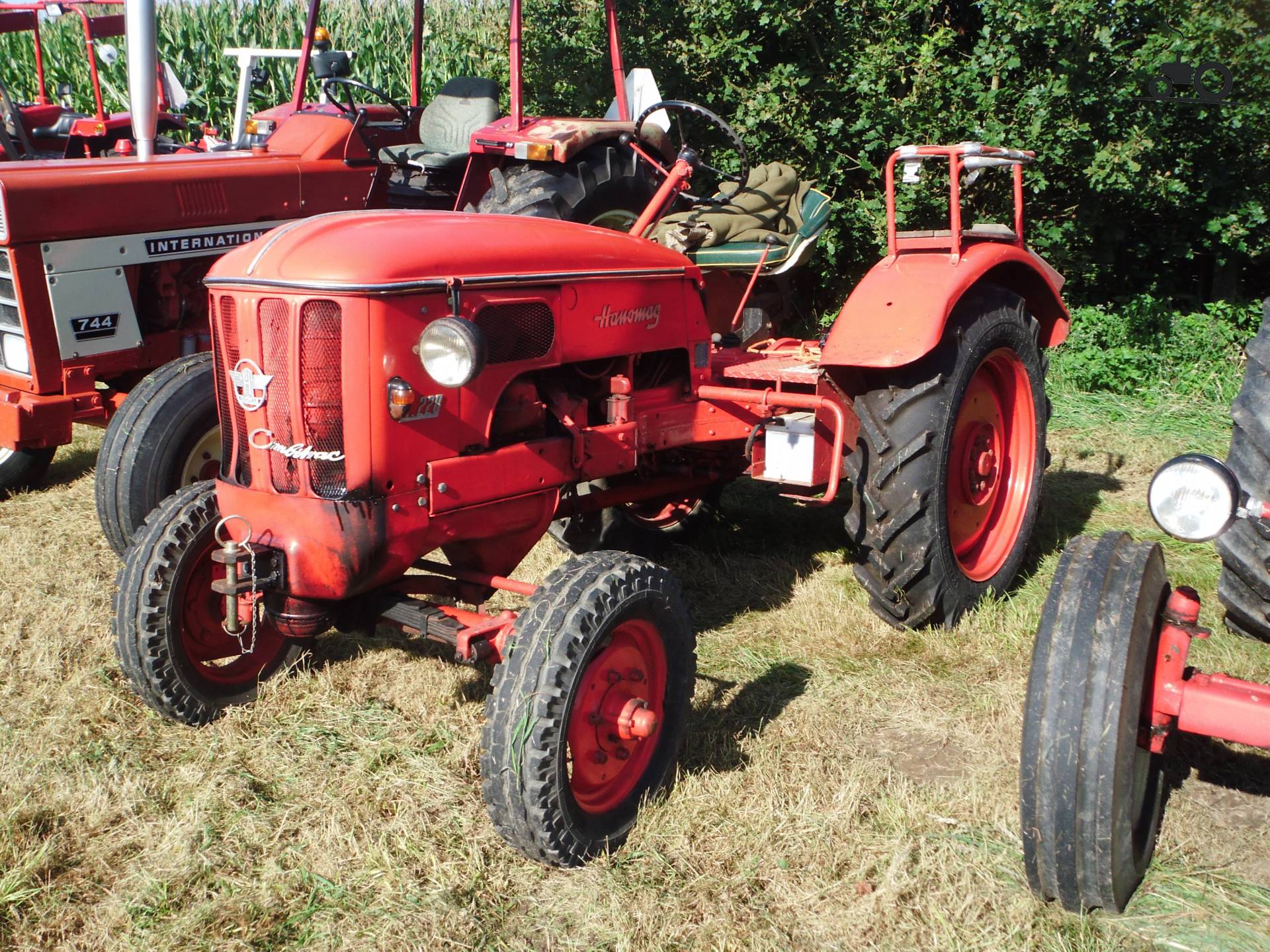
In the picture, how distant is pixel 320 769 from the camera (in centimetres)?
292

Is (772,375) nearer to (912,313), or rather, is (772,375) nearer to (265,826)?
(912,313)

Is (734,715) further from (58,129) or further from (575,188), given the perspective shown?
(58,129)

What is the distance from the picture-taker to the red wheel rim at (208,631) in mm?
3057

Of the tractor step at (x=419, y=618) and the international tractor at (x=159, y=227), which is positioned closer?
the tractor step at (x=419, y=618)

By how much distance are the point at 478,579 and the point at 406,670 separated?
61 cm

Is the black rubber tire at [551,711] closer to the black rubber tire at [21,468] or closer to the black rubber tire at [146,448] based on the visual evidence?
the black rubber tire at [146,448]

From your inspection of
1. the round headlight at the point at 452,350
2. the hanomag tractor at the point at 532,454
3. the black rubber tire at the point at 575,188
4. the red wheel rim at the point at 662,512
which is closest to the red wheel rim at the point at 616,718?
the hanomag tractor at the point at 532,454

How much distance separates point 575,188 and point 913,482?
2.04 m

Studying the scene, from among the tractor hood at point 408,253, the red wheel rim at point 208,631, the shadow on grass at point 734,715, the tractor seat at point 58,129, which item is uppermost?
the tractor seat at point 58,129

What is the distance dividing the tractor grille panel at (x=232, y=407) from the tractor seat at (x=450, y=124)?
9.96 feet

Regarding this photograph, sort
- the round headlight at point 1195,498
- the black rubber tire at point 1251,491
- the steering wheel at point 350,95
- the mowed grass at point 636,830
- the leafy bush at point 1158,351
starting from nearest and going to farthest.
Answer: the round headlight at point 1195,498
the mowed grass at point 636,830
the black rubber tire at point 1251,491
the steering wheel at point 350,95
the leafy bush at point 1158,351

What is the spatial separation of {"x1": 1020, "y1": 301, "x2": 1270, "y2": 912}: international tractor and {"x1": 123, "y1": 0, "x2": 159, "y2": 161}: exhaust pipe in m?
4.02

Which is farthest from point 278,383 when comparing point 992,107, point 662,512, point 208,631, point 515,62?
point 992,107

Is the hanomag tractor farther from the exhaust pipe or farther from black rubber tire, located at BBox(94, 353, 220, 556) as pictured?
the exhaust pipe
